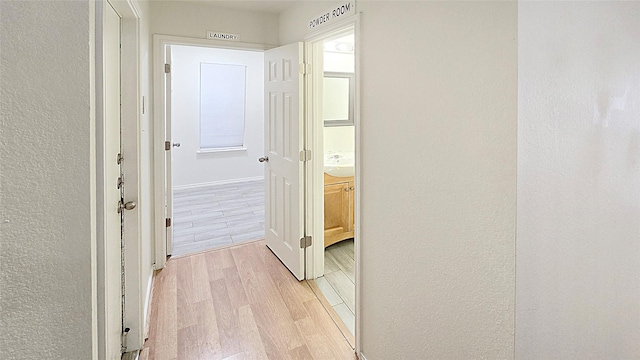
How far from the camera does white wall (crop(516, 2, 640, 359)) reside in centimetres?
108

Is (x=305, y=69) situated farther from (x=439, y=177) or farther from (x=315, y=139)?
(x=439, y=177)

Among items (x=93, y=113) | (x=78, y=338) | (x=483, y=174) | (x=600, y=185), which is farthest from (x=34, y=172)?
(x=600, y=185)

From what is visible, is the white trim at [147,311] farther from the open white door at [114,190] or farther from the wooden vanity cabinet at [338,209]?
the wooden vanity cabinet at [338,209]

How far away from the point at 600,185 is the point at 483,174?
0.63 m

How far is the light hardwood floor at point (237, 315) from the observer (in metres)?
2.00

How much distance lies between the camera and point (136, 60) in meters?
1.85

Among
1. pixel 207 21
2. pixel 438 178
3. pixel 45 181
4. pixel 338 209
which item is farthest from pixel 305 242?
pixel 45 181

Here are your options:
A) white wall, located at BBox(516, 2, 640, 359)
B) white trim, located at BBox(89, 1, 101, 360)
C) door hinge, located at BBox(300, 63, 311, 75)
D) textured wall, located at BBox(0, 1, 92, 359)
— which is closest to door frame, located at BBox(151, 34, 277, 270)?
door hinge, located at BBox(300, 63, 311, 75)

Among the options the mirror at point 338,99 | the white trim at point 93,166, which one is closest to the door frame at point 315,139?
the mirror at point 338,99

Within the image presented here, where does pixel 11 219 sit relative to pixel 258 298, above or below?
above

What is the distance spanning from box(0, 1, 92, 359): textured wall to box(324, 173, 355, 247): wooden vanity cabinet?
2.47 meters

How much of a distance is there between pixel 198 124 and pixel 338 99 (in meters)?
3.09

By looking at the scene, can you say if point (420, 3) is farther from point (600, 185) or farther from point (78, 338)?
point (78, 338)

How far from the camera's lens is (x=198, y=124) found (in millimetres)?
5852
